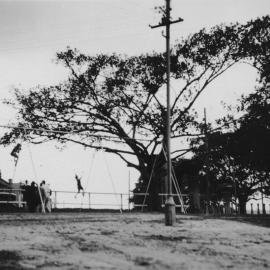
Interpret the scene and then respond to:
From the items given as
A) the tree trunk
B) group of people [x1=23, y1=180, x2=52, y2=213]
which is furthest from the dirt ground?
the tree trunk

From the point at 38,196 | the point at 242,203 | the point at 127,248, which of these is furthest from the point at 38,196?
the point at 242,203

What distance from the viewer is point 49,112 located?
108 ft

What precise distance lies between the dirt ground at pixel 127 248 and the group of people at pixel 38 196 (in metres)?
9.86

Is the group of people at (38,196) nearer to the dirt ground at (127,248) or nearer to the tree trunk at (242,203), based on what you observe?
the dirt ground at (127,248)

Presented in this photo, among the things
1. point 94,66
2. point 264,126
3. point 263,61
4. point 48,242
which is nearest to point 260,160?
point 264,126

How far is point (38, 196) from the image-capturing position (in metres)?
25.7

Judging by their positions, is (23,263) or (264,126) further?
(264,126)

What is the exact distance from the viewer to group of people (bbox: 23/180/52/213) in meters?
23.9

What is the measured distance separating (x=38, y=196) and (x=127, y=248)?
53.5ft

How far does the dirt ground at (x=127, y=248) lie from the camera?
8.52 metres

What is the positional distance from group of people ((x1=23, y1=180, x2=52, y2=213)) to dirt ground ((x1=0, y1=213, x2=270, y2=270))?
388 inches

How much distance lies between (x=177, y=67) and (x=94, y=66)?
5.87 metres

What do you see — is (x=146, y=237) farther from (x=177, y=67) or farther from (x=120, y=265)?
(x=177, y=67)

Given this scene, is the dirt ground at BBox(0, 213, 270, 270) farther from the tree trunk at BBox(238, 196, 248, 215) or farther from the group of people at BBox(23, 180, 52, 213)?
the tree trunk at BBox(238, 196, 248, 215)
